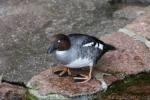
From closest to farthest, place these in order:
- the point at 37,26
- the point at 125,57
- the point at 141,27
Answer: the point at 125,57, the point at 141,27, the point at 37,26

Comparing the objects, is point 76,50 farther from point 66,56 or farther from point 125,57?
point 125,57

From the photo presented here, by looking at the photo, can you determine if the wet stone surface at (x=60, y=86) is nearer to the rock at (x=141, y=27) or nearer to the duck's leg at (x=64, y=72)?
the duck's leg at (x=64, y=72)

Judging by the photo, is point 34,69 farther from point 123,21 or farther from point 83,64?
point 123,21

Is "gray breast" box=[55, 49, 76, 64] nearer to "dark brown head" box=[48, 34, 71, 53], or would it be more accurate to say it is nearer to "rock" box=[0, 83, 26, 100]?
"dark brown head" box=[48, 34, 71, 53]

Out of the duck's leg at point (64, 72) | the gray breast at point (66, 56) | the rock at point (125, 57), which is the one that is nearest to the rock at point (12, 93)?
the duck's leg at point (64, 72)

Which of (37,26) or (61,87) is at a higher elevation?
(37,26)

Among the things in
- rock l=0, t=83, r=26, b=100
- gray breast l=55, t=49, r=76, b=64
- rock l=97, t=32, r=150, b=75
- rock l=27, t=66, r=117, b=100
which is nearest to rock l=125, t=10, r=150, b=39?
rock l=97, t=32, r=150, b=75

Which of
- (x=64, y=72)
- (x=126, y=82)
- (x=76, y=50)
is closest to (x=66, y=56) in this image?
(x=76, y=50)

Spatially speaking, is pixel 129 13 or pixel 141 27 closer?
pixel 141 27
